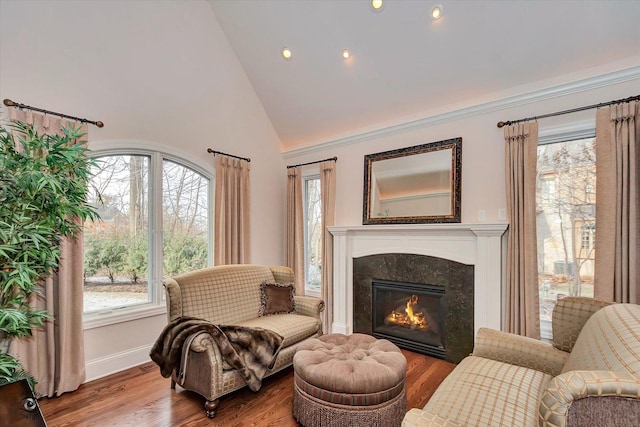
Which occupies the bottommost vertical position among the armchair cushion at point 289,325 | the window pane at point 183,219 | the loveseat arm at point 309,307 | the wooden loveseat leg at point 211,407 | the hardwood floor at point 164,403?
the hardwood floor at point 164,403

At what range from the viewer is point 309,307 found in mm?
3279

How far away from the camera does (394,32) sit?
9.91ft

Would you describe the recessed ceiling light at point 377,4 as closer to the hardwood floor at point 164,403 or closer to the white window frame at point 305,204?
the white window frame at point 305,204

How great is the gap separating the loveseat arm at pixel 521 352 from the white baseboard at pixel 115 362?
3.13 meters

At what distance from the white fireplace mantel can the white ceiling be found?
4.52 ft

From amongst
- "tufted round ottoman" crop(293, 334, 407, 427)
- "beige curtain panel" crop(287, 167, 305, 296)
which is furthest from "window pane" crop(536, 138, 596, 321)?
"beige curtain panel" crop(287, 167, 305, 296)

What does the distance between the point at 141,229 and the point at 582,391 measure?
367 centimetres

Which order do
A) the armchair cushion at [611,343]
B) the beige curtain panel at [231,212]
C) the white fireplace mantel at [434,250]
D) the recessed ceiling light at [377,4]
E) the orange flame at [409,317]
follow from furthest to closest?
the beige curtain panel at [231,212], the orange flame at [409,317], the white fireplace mantel at [434,250], the recessed ceiling light at [377,4], the armchair cushion at [611,343]

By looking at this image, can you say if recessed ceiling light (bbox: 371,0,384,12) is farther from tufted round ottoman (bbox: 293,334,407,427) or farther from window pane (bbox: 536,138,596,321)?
tufted round ottoman (bbox: 293,334,407,427)

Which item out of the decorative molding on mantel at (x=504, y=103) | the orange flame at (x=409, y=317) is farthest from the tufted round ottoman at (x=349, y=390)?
the decorative molding on mantel at (x=504, y=103)

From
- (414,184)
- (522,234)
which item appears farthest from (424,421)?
(414,184)

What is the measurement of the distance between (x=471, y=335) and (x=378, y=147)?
236 cm

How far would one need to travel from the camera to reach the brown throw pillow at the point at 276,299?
325 cm

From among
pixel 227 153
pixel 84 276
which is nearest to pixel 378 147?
pixel 227 153
